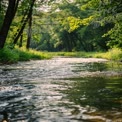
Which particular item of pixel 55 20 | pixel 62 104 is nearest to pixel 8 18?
pixel 62 104

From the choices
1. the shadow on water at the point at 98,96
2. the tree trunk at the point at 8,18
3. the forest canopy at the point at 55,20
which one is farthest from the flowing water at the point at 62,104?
the forest canopy at the point at 55,20

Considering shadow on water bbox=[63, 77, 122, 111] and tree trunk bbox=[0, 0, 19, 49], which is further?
tree trunk bbox=[0, 0, 19, 49]

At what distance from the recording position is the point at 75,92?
7.16 metres

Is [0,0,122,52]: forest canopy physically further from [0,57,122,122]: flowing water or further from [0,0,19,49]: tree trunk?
[0,57,122,122]: flowing water

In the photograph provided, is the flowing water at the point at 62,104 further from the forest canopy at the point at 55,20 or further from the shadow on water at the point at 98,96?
the forest canopy at the point at 55,20

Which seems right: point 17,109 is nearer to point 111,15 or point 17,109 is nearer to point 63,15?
point 111,15

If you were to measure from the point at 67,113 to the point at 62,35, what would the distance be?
8318 cm

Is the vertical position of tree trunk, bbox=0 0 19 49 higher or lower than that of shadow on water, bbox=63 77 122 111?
higher

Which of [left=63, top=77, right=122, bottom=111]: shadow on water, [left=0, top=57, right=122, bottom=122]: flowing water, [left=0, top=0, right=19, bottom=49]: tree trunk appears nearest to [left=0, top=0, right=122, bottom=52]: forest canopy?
[left=0, top=0, right=19, bottom=49]: tree trunk

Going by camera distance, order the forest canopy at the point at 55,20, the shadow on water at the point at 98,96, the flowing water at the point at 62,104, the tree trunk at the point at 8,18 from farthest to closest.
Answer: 1. the forest canopy at the point at 55,20
2. the tree trunk at the point at 8,18
3. the shadow on water at the point at 98,96
4. the flowing water at the point at 62,104

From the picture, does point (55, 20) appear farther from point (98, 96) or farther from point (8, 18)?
point (98, 96)

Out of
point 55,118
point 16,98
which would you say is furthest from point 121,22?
point 55,118

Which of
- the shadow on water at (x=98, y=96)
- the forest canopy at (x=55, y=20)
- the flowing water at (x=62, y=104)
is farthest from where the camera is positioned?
the forest canopy at (x=55, y=20)

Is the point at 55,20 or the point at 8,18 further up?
the point at 55,20
